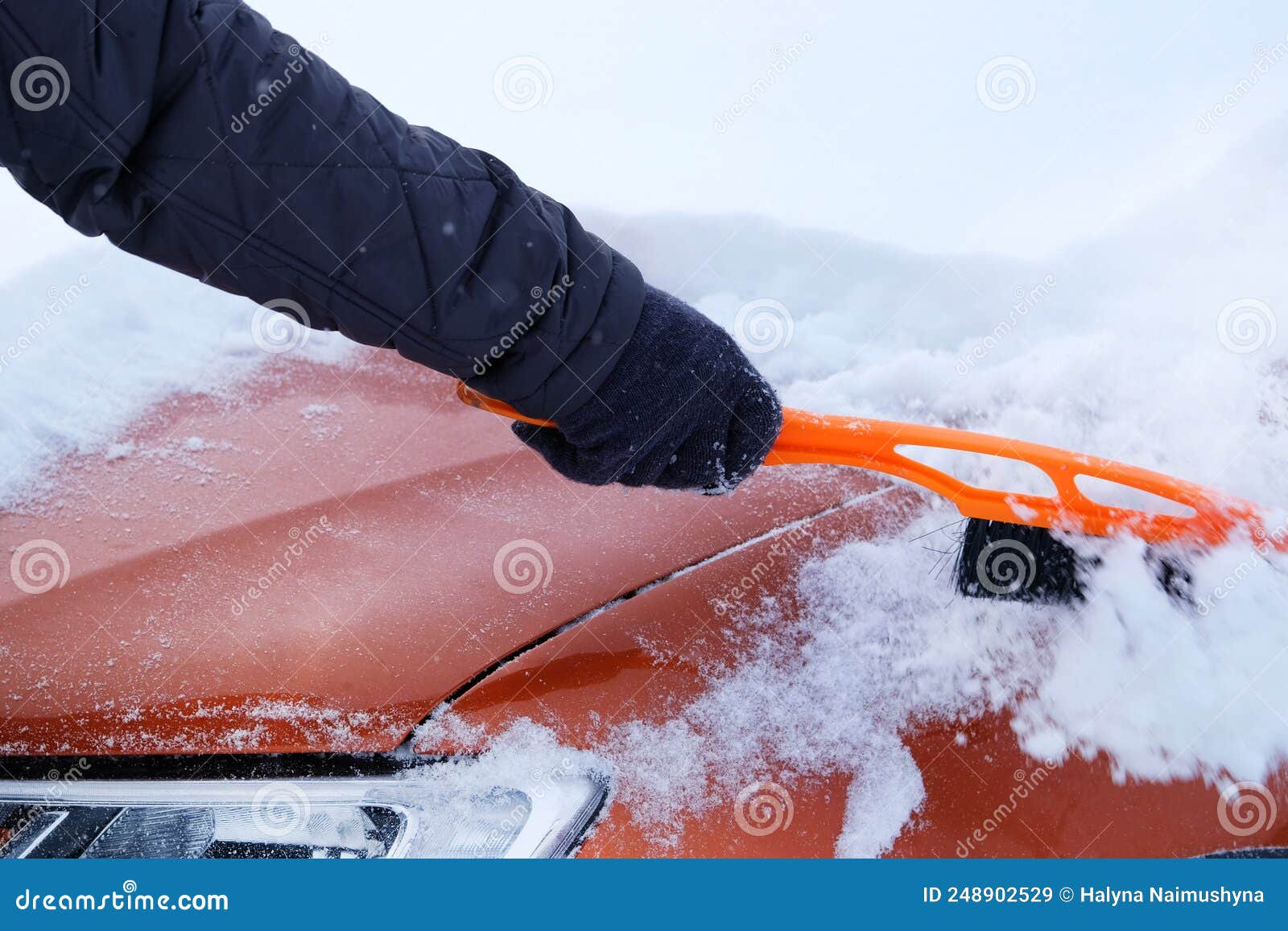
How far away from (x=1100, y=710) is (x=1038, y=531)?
444 mm

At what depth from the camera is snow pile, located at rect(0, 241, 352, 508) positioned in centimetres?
195

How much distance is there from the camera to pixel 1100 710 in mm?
1469

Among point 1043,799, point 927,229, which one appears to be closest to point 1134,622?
point 1043,799
